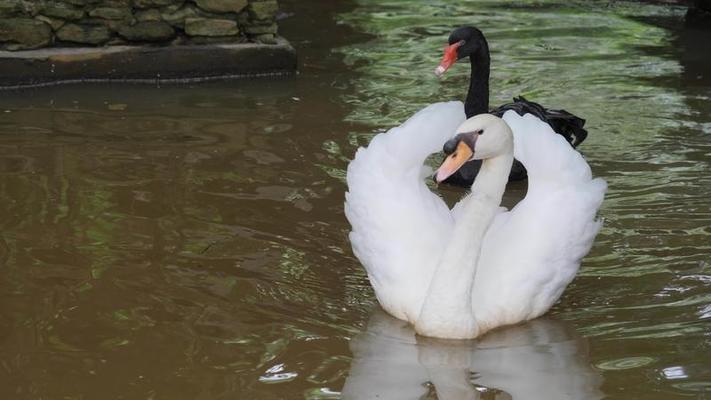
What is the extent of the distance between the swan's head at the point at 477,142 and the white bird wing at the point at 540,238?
395 mm

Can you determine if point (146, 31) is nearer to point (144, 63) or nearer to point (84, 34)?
point (144, 63)

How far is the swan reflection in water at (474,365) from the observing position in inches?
178

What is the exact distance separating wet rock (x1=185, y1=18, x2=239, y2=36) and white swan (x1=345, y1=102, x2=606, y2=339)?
497 centimetres

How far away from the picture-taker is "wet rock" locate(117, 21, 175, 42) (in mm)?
9922

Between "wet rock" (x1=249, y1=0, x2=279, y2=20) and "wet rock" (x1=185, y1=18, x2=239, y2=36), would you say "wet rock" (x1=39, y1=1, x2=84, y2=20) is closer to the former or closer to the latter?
"wet rock" (x1=185, y1=18, x2=239, y2=36)

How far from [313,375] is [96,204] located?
2564 mm

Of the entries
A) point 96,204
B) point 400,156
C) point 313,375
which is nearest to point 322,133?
point 96,204

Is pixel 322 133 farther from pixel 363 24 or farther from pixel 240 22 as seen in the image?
pixel 363 24

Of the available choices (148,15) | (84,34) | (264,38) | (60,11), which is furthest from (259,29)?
(60,11)

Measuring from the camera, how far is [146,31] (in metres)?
9.96

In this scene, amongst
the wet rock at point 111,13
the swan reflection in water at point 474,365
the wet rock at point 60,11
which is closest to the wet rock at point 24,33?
the wet rock at point 60,11

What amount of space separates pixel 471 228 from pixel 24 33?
586 centimetres

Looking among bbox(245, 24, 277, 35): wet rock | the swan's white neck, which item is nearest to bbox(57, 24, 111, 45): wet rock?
bbox(245, 24, 277, 35): wet rock

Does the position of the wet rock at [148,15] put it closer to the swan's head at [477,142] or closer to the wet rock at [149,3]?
the wet rock at [149,3]
